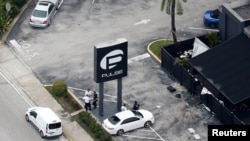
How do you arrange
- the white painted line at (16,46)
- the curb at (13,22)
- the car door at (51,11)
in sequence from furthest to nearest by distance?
the car door at (51,11), the curb at (13,22), the white painted line at (16,46)

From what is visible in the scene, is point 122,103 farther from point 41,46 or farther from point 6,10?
point 6,10

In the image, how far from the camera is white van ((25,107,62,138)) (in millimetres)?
66188

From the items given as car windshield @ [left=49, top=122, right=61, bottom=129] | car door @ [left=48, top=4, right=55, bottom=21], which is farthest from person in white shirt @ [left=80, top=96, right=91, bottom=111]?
car door @ [left=48, top=4, right=55, bottom=21]

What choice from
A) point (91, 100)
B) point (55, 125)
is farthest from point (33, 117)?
point (91, 100)

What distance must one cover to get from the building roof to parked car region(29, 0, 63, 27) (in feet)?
55.1

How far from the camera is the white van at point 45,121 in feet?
217

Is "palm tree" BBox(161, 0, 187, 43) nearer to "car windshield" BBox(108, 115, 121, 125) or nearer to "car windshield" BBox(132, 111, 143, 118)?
"car windshield" BBox(132, 111, 143, 118)

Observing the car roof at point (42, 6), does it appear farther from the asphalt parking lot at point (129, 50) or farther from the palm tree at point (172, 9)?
the palm tree at point (172, 9)

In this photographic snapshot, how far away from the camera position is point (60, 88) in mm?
71750

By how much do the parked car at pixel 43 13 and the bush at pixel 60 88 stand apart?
11283 mm

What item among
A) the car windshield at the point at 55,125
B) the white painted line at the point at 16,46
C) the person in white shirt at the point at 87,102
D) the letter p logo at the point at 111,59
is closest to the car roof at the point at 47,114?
the car windshield at the point at 55,125

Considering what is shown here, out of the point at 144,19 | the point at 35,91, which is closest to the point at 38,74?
the point at 35,91

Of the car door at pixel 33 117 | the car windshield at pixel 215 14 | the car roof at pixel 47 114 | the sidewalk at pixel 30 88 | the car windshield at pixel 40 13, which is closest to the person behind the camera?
the car roof at pixel 47 114

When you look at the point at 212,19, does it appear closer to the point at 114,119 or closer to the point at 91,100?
the point at 91,100
